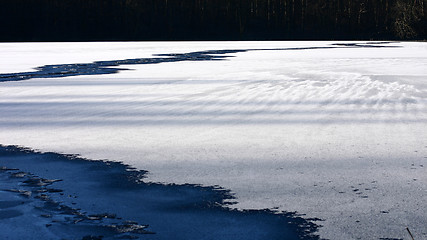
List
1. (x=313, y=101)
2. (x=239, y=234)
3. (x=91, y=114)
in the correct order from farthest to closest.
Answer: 1. (x=313, y=101)
2. (x=91, y=114)
3. (x=239, y=234)

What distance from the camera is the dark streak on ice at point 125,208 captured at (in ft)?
6.98

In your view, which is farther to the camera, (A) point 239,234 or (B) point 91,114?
(B) point 91,114

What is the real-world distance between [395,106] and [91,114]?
2713 mm

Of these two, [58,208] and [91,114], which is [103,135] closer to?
[91,114]

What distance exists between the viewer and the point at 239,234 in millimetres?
2107

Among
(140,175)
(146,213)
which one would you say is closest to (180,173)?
(140,175)

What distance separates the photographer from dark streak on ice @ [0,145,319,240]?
2129 mm
